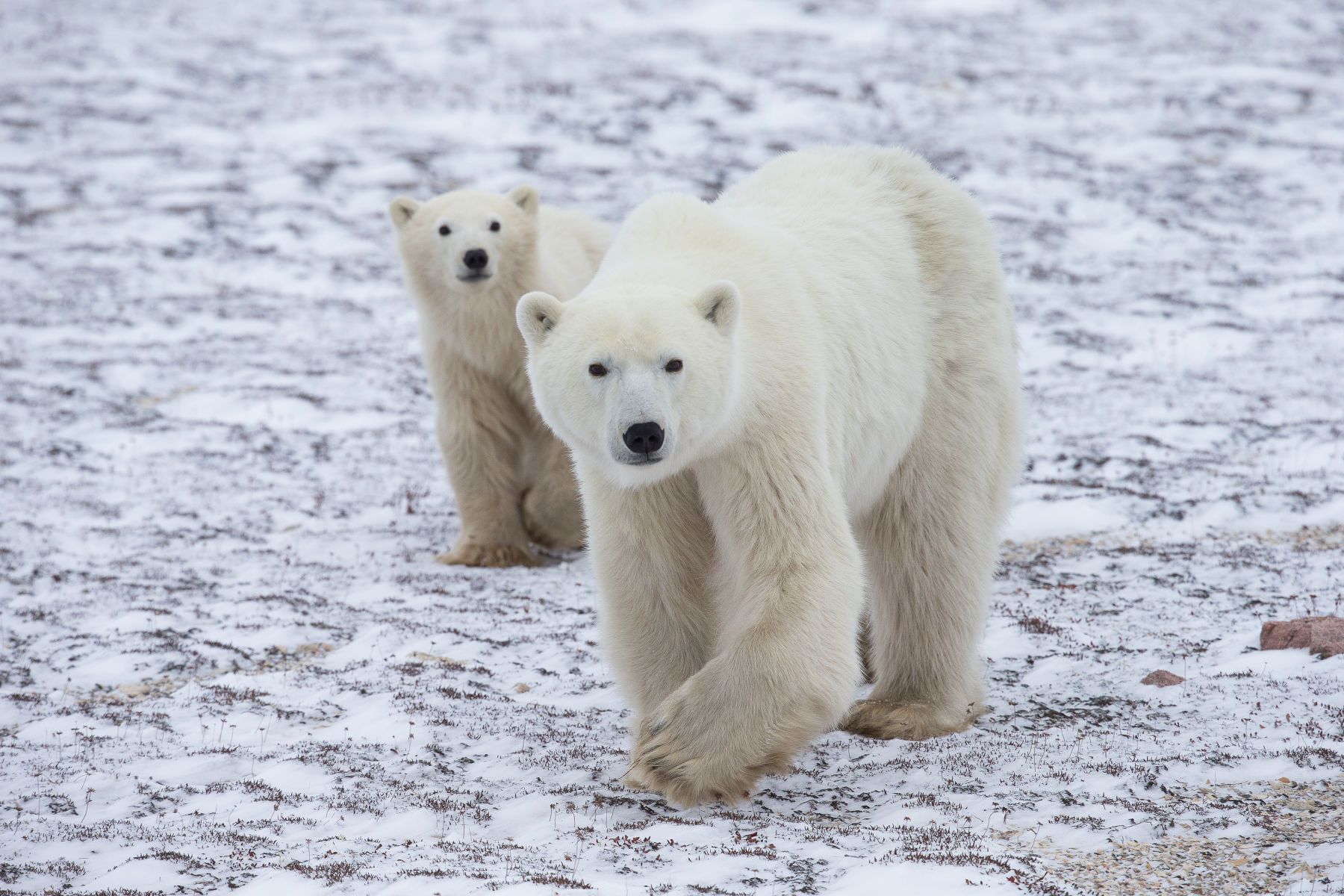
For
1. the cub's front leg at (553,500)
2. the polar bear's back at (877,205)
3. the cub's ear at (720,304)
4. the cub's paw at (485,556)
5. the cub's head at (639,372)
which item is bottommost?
the cub's paw at (485,556)

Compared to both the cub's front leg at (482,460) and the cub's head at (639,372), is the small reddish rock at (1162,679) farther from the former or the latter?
the cub's front leg at (482,460)

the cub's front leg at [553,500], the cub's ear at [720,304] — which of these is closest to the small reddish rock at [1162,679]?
the cub's ear at [720,304]

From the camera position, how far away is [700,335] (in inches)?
148

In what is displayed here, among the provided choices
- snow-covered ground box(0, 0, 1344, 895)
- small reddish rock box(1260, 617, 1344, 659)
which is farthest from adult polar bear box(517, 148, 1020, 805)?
small reddish rock box(1260, 617, 1344, 659)

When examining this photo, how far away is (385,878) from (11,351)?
32.9ft

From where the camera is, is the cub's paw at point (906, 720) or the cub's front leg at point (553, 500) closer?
the cub's paw at point (906, 720)

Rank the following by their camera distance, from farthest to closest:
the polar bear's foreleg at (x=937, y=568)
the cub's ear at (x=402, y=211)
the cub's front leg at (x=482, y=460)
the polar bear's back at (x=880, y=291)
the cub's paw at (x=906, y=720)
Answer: the cub's ear at (x=402, y=211) → the cub's front leg at (x=482, y=460) → the polar bear's foreleg at (x=937, y=568) → the cub's paw at (x=906, y=720) → the polar bear's back at (x=880, y=291)

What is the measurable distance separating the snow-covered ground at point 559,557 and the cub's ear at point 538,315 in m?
1.47

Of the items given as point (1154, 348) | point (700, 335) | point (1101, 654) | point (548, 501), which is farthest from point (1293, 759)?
point (1154, 348)

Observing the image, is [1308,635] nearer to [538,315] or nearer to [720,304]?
[720,304]

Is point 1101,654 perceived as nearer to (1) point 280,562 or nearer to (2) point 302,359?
(1) point 280,562

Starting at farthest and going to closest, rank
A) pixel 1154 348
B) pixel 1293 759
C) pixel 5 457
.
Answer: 1. pixel 1154 348
2. pixel 5 457
3. pixel 1293 759

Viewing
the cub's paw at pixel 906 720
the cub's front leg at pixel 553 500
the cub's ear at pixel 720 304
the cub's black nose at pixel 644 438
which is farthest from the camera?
the cub's front leg at pixel 553 500

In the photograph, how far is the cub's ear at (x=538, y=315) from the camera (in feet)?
12.7
